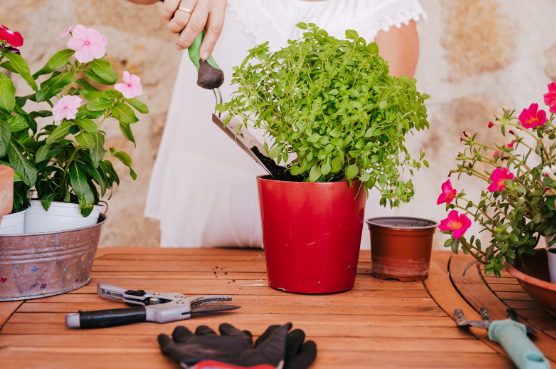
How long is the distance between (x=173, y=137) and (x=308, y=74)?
1030 mm

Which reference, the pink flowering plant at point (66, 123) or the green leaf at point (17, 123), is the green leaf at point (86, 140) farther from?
the green leaf at point (17, 123)

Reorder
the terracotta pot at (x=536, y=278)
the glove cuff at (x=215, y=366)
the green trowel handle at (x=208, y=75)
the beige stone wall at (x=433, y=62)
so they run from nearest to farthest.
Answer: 1. the glove cuff at (x=215, y=366)
2. the terracotta pot at (x=536, y=278)
3. the green trowel handle at (x=208, y=75)
4. the beige stone wall at (x=433, y=62)

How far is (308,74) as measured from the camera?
0.77 meters

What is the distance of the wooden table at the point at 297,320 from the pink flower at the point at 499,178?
0.78ft

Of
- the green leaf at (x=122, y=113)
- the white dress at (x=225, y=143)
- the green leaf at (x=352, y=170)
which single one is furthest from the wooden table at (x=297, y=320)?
the white dress at (x=225, y=143)

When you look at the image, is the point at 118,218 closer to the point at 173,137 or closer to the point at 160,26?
the point at 173,137

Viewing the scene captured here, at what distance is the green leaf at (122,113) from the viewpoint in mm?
879

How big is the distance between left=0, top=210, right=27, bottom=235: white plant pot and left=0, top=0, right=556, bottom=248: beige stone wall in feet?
4.61

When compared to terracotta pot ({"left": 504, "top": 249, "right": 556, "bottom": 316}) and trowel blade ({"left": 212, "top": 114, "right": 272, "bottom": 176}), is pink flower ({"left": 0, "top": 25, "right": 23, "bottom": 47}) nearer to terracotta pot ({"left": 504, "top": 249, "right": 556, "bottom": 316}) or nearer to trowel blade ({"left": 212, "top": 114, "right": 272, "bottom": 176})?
trowel blade ({"left": 212, "top": 114, "right": 272, "bottom": 176})

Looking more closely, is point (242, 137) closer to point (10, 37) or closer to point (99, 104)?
point (99, 104)

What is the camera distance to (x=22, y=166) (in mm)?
815

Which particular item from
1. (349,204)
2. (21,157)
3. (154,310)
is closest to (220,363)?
(154,310)

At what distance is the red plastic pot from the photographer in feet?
2.75

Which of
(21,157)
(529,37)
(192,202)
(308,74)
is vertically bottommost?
(192,202)
